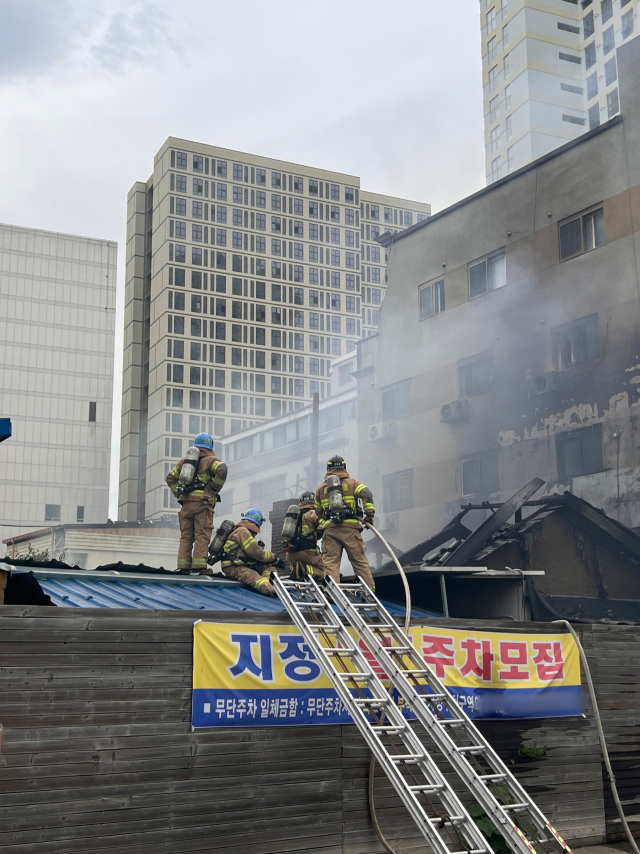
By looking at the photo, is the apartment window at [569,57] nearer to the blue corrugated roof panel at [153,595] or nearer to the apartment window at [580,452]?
the apartment window at [580,452]

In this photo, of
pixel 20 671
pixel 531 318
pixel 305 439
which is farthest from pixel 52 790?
pixel 305 439

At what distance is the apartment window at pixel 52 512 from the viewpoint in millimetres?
58875

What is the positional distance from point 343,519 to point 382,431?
63.7 feet

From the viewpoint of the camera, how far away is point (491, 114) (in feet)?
273

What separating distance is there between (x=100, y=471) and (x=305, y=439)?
14.5 meters

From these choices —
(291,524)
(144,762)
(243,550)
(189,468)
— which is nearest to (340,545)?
(291,524)

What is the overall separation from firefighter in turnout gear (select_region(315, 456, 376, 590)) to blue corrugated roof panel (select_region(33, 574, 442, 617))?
37.6 inches

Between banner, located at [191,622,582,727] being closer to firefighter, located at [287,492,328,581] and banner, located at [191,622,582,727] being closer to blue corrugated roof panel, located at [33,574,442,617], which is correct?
blue corrugated roof panel, located at [33,574,442,617]

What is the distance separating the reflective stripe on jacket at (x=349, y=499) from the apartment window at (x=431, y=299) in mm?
17962

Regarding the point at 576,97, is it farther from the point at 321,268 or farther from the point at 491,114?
the point at 321,268

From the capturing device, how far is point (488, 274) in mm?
27266

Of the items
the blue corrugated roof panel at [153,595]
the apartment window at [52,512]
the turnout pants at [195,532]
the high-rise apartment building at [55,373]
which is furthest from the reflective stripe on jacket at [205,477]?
the apartment window at [52,512]

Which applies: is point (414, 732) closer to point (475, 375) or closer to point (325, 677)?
point (325, 677)

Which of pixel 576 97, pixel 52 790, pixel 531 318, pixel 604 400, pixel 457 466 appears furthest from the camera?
pixel 576 97
